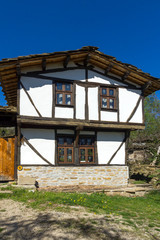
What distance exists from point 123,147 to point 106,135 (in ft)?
3.77

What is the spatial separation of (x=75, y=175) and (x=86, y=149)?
145cm

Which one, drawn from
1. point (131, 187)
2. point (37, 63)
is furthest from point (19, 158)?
point (131, 187)

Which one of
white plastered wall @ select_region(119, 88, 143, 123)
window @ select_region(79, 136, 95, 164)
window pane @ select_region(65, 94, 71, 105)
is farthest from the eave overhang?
window @ select_region(79, 136, 95, 164)

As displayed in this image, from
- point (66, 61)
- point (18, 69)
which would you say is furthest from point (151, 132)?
point (18, 69)

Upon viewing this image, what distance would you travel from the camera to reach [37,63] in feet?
31.4

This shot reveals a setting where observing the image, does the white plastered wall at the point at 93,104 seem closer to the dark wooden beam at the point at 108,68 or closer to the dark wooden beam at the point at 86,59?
the dark wooden beam at the point at 108,68

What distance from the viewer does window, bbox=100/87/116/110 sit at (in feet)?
35.3

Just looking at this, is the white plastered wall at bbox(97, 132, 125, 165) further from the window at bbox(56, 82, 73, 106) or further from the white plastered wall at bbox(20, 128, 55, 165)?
the white plastered wall at bbox(20, 128, 55, 165)

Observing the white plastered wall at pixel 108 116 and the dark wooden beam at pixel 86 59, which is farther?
the white plastered wall at pixel 108 116

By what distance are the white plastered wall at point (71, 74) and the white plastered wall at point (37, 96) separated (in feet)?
1.79

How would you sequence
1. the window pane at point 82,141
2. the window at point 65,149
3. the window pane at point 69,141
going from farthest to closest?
the window pane at point 82,141 < the window pane at point 69,141 < the window at point 65,149

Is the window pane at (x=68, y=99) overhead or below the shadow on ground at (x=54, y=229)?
overhead

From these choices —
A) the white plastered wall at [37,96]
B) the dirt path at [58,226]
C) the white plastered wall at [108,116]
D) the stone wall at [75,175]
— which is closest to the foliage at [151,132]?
the stone wall at [75,175]

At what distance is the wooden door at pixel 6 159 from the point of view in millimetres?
9578
